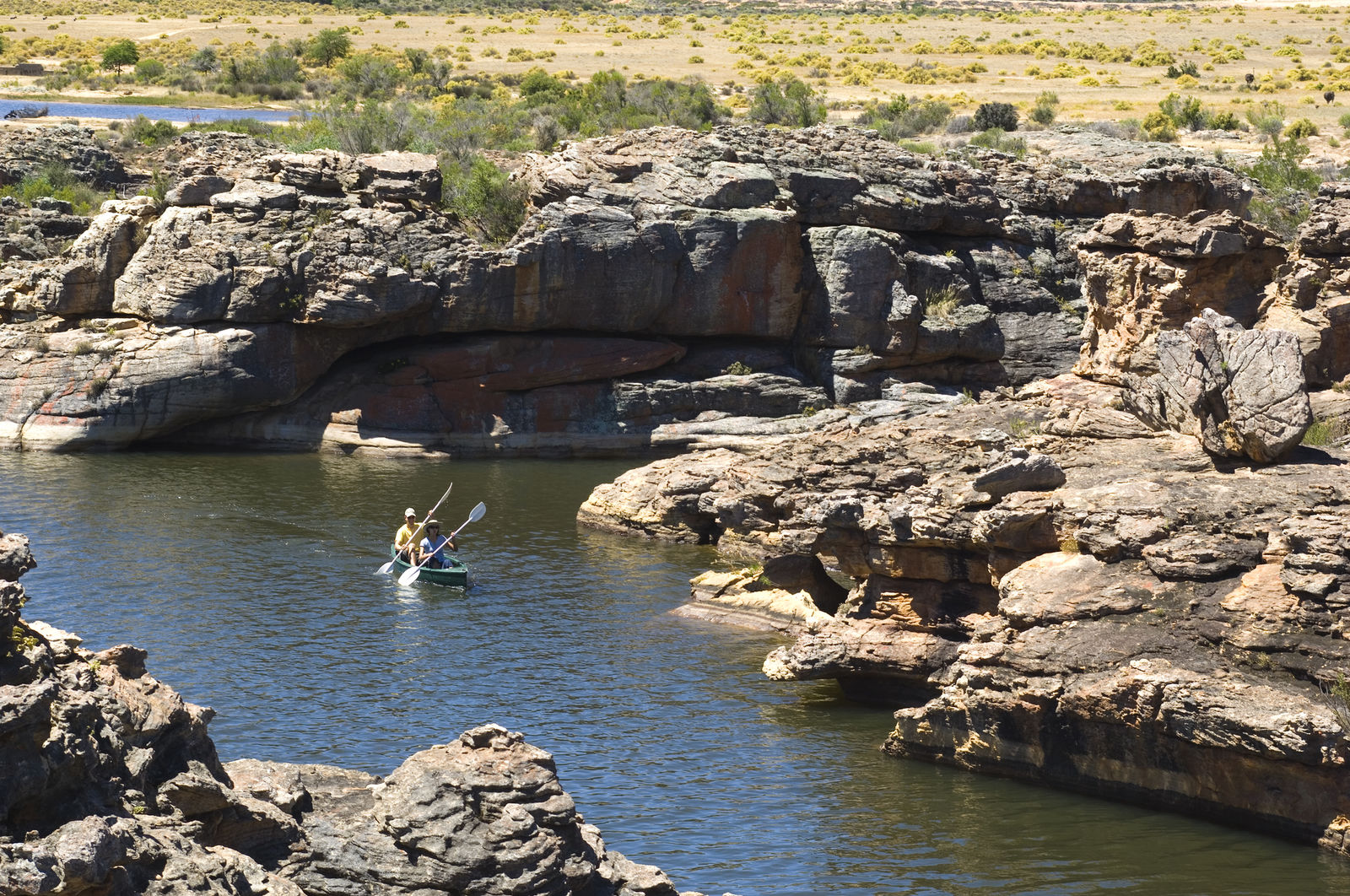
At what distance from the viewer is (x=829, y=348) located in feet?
169

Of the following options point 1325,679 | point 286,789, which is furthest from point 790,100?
point 286,789

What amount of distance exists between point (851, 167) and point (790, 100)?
2373 cm

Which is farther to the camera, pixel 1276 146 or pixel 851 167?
pixel 1276 146

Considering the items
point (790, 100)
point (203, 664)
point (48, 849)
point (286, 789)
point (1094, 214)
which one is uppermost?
point (790, 100)

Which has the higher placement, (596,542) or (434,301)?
(434,301)

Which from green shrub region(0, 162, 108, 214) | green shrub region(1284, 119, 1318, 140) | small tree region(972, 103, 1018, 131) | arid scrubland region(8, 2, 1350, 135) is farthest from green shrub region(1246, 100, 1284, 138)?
green shrub region(0, 162, 108, 214)

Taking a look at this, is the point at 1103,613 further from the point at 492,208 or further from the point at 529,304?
the point at 492,208

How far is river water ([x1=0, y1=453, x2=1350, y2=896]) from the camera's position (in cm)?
1864

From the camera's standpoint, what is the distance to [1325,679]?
Answer: 18.2 meters

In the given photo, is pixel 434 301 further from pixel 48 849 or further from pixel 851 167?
pixel 48 849

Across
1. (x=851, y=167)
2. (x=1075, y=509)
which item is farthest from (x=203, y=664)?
(x=851, y=167)

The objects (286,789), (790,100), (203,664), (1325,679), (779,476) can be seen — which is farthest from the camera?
(790,100)

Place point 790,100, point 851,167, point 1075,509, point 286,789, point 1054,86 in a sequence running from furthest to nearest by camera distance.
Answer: point 1054,86 < point 790,100 < point 851,167 < point 1075,509 < point 286,789

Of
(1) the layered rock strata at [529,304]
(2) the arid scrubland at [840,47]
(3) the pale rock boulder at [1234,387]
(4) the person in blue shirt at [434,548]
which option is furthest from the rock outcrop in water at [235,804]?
(2) the arid scrubland at [840,47]
